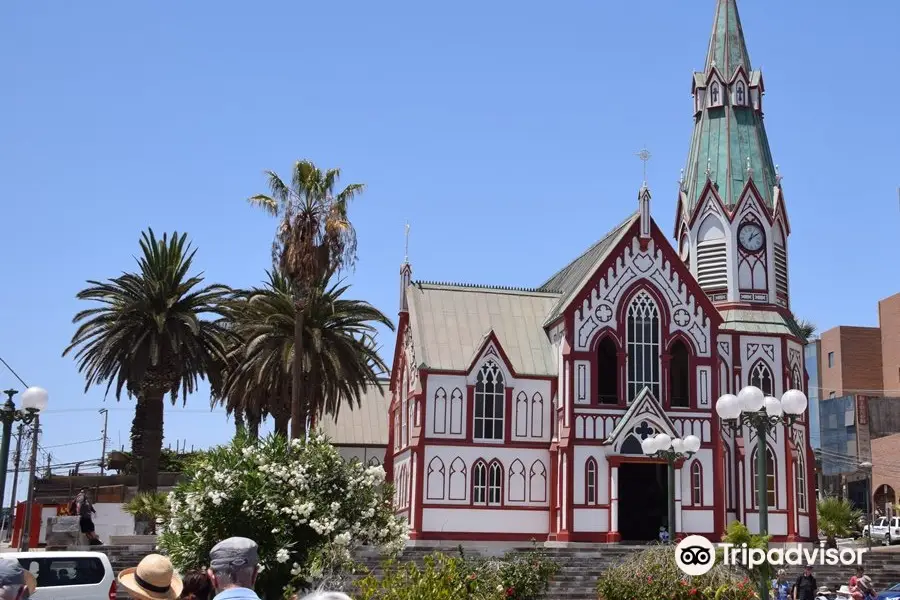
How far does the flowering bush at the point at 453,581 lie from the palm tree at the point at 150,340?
24273 mm

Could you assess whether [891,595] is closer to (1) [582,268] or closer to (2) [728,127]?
(1) [582,268]

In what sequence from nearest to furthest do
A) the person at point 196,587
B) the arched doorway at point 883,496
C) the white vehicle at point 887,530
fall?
the person at point 196,587
the white vehicle at point 887,530
the arched doorway at point 883,496

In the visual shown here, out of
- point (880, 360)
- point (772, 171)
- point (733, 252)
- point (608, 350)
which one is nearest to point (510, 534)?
point (608, 350)

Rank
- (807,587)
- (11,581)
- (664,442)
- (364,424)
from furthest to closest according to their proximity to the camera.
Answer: (364,424) < (664,442) < (807,587) < (11,581)

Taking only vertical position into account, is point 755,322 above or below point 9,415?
above

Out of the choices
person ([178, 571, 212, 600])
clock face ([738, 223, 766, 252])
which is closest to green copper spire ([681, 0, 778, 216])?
clock face ([738, 223, 766, 252])

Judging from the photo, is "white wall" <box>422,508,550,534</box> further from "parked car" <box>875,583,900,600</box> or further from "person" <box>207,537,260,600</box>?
"person" <box>207,537,260,600</box>

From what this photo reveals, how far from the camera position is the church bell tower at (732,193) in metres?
50.4

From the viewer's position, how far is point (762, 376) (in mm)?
48844

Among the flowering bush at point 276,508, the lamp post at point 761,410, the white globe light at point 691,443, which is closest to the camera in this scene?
the lamp post at point 761,410

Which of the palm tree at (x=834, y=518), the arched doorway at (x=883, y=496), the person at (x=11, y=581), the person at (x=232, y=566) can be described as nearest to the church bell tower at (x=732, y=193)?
the palm tree at (x=834, y=518)

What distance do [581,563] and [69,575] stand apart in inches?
737

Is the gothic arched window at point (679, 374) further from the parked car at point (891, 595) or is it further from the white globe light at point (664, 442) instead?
the parked car at point (891, 595)

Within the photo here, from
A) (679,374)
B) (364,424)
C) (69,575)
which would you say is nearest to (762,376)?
(679,374)
